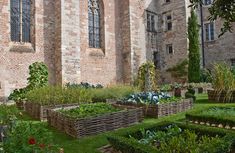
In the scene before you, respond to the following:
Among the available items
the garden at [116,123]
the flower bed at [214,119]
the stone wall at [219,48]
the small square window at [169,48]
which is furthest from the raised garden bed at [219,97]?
the small square window at [169,48]

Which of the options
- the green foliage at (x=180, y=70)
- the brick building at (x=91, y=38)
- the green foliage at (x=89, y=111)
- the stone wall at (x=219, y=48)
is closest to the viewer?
the green foliage at (x=89, y=111)

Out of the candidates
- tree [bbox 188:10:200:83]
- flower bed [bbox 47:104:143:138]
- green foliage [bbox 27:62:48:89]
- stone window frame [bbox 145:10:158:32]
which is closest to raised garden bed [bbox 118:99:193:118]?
flower bed [bbox 47:104:143:138]

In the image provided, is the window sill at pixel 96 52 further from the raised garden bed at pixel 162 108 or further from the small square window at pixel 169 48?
the raised garden bed at pixel 162 108

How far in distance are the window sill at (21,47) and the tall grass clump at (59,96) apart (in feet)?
18.9

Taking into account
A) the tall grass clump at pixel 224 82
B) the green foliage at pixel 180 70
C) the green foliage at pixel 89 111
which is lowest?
the green foliage at pixel 89 111

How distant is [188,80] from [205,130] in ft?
59.2

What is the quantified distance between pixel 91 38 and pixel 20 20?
211 inches

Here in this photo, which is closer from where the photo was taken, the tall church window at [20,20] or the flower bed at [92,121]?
the flower bed at [92,121]

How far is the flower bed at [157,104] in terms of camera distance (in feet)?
30.5

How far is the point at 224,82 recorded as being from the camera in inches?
482

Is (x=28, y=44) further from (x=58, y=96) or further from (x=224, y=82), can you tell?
(x=224, y=82)

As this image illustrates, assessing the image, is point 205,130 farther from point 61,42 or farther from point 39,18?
point 39,18

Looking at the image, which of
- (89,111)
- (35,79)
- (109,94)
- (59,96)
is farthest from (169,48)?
(89,111)

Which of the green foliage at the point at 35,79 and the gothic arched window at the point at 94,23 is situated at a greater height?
the gothic arched window at the point at 94,23
